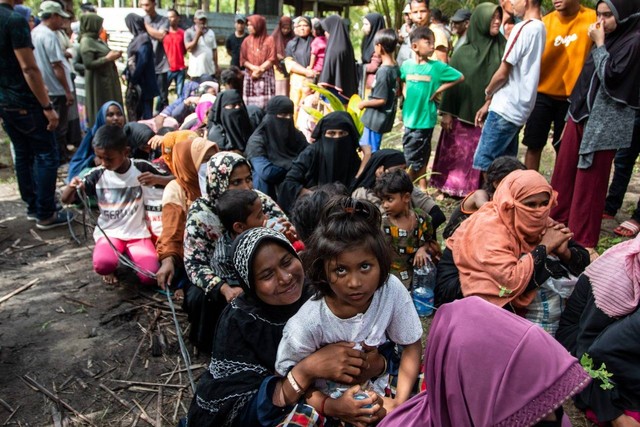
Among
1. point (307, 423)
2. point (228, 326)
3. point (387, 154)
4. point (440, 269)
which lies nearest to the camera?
point (307, 423)

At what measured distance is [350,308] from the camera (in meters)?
2.04

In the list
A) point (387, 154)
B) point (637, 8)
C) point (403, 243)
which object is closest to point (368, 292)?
point (403, 243)

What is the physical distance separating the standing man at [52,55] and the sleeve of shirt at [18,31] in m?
2.13

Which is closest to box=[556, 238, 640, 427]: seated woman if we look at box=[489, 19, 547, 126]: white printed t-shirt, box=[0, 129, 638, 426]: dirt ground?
box=[0, 129, 638, 426]: dirt ground

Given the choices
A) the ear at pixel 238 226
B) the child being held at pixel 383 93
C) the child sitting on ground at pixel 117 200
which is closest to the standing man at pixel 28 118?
the child sitting on ground at pixel 117 200

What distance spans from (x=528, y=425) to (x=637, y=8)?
3.68 m

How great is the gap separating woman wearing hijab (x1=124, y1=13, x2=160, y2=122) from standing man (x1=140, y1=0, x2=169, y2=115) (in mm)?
1292

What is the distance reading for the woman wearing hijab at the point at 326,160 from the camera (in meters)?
4.61

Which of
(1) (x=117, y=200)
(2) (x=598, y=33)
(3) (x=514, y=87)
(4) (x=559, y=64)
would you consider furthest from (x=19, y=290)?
(4) (x=559, y=64)

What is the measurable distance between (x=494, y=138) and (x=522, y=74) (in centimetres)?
64

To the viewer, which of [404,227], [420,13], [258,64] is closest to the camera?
[404,227]

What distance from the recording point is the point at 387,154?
4207 mm

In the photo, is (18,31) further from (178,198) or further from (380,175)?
(380,175)

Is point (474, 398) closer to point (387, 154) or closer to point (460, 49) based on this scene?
point (387, 154)
